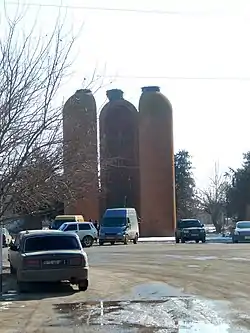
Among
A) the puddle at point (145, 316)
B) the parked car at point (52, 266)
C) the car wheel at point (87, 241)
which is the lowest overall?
the puddle at point (145, 316)

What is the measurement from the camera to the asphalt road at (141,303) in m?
13.4

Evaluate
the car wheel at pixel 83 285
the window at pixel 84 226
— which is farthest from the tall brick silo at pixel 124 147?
the car wheel at pixel 83 285

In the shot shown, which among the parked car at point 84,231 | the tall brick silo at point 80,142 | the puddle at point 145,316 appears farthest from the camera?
the parked car at point 84,231

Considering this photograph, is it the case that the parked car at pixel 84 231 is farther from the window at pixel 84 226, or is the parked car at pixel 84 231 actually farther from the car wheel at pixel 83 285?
the car wheel at pixel 83 285

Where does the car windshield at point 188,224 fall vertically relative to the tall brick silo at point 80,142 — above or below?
below

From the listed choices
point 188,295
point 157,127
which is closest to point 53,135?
point 188,295

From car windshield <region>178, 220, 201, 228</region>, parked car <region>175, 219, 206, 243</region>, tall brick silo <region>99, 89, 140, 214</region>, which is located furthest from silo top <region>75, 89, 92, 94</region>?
tall brick silo <region>99, 89, 140, 214</region>

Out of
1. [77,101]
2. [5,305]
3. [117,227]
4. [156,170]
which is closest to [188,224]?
[117,227]

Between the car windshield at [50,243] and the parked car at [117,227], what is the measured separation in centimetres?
2999

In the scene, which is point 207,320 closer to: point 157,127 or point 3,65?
point 3,65

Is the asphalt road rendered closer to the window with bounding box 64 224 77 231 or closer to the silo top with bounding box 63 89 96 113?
the silo top with bounding box 63 89 96 113

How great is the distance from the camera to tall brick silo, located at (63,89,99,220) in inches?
712

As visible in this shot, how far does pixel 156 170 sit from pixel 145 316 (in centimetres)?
5679

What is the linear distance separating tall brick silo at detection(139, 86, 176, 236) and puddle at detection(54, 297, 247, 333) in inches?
2112
